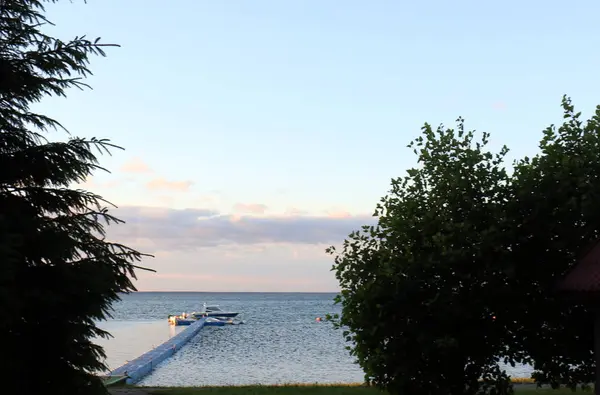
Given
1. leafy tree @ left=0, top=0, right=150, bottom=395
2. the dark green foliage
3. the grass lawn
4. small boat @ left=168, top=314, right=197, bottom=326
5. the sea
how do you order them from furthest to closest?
1. small boat @ left=168, top=314, right=197, bottom=326
2. the sea
3. the grass lawn
4. the dark green foliage
5. leafy tree @ left=0, top=0, right=150, bottom=395

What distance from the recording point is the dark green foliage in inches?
618

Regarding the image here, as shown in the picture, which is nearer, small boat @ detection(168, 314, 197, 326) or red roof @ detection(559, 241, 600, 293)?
red roof @ detection(559, 241, 600, 293)

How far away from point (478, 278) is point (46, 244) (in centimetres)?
975

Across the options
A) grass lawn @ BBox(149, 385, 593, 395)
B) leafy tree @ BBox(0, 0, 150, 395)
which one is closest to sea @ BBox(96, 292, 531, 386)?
grass lawn @ BBox(149, 385, 593, 395)

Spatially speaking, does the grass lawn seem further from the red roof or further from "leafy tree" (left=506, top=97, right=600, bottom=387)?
the red roof

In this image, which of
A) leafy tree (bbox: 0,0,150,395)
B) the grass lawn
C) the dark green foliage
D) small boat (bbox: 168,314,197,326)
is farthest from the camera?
small boat (bbox: 168,314,197,326)

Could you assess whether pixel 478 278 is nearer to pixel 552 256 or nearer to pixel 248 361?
pixel 552 256

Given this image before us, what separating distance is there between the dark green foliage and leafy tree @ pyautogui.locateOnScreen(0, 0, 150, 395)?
6791 millimetres

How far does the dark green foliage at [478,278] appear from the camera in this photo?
15703 millimetres

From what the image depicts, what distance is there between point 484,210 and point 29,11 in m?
11.2

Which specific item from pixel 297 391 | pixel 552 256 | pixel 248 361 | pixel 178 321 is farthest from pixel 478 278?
pixel 178 321

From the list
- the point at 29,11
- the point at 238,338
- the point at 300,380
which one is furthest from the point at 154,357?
Answer: the point at 29,11

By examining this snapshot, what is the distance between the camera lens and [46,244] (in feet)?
36.9

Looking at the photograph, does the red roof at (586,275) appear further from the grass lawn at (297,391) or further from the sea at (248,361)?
the sea at (248,361)
